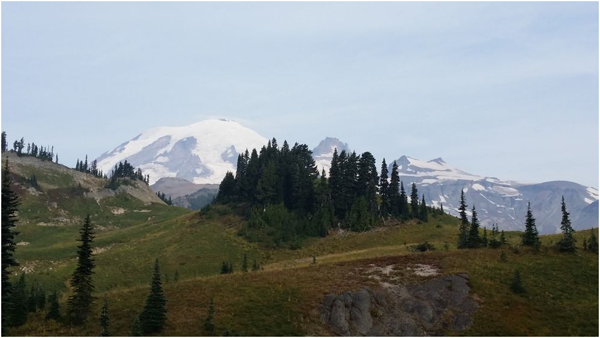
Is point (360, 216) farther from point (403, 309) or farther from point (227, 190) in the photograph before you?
point (403, 309)

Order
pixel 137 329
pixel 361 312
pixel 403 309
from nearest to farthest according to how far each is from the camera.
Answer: pixel 137 329, pixel 361 312, pixel 403 309

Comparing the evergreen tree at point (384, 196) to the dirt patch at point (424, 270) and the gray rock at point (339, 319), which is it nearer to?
the dirt patch at point (424, 270)

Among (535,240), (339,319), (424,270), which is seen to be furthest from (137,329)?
(535,240)

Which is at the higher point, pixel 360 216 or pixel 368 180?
pixel 368 180

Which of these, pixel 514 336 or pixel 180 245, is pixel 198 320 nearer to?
pixel 514 336

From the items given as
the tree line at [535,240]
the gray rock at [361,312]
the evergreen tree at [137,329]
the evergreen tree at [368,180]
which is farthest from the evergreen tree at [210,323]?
the evergreen tree at [368,180]

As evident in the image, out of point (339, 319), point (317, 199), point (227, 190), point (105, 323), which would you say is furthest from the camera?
point (227, 190)

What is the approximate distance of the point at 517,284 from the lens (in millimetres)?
54125

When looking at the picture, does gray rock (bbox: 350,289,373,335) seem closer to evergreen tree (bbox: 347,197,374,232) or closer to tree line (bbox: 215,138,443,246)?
tree line (bbox: 215,138,443,246)

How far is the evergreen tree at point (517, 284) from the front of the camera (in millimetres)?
53747

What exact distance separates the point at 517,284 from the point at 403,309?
13.0 meters

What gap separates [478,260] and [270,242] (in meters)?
53.4

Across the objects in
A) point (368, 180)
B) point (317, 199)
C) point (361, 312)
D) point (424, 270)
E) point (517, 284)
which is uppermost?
point (368, 180)

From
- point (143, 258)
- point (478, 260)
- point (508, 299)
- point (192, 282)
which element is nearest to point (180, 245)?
point (143, 258)
